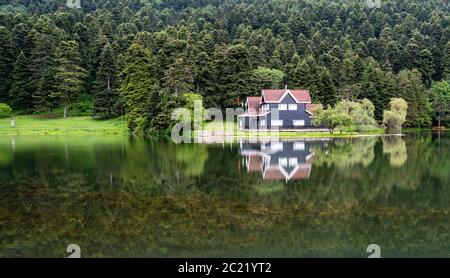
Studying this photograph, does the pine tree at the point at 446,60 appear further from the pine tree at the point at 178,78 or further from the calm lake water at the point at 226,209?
the calm lake water at the point at 226,209

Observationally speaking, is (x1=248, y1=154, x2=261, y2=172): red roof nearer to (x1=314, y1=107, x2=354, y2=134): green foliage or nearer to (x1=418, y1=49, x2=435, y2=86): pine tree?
(x1=314, y1=107, x2=354, y2=134): green foliage

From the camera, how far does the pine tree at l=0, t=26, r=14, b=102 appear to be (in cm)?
7250

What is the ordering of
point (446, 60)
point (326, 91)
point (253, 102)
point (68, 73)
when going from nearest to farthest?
1. point (253, 102)
2. point (326, 91)
3. point (68, 73)
4. point (446, 60)

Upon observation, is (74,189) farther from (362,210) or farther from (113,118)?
(113,118)

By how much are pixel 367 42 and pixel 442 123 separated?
99.5ft

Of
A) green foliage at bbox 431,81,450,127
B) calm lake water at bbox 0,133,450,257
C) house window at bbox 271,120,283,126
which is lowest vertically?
calm lake water at bbox 0,133,450,257

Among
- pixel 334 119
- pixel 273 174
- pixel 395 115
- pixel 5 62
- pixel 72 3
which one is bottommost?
pixel 273 174

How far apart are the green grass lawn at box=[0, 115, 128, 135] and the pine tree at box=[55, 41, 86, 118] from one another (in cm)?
394

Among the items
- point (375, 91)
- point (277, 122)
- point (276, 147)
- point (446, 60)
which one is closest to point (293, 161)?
point (276, 147)

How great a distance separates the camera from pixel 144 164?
2680cm

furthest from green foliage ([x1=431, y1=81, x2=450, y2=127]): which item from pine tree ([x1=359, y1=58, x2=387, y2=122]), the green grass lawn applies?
the green grass lawn

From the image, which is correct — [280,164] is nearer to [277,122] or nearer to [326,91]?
[277,122]

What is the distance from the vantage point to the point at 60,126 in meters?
61.8

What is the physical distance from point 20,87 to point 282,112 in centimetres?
3953
